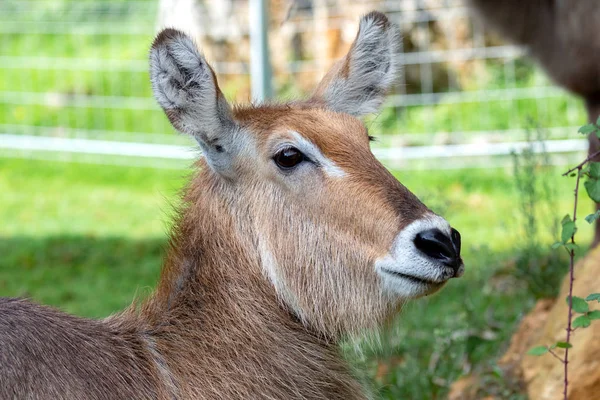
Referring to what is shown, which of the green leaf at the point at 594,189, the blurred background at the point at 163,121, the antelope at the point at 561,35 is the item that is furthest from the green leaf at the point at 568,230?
the blurred background at the point at 163,121

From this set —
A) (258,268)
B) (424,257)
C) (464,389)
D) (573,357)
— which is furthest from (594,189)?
(464,389)

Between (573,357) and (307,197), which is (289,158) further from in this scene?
(573,357)

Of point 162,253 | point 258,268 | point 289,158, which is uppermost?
point 289,158

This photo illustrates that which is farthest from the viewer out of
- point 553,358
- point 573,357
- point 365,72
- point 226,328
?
point 553,358

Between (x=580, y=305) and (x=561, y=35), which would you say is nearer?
(x=580, y=305)

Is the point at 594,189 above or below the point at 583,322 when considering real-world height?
above

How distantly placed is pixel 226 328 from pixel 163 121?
10086mm

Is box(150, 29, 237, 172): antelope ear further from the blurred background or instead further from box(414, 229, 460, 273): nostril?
the blurred background

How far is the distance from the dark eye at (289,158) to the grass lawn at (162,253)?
60 cm

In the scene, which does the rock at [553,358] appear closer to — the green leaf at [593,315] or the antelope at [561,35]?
the green leaf at [593,315]

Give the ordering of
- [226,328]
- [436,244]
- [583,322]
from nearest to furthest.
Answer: [436,244] < [583,322] < [226,328]

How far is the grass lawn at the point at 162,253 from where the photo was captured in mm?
5465

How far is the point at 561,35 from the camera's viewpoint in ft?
25.3

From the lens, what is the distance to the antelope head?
337 cm
